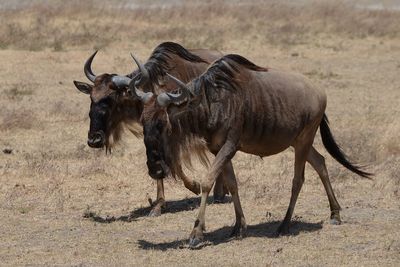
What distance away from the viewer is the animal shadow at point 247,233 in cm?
Answer: 746

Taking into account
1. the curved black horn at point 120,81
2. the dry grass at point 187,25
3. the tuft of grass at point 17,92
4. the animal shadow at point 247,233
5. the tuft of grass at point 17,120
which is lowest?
the dry grass at point 187,25

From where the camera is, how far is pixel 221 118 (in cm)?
750

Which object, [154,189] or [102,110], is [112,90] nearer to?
[102,110]

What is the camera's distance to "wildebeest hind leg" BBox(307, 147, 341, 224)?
8281 millimetres

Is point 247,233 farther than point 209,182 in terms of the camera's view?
Yes

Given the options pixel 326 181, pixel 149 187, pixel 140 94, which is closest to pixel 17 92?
pixel 149 187

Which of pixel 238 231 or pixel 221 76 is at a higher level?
pixel 221 76

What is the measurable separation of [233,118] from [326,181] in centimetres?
145

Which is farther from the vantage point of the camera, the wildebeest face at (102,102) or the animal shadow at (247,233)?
the wildebeest face at (102,102)

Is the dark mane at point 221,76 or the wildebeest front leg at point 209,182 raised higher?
the dark mane at point 221,76

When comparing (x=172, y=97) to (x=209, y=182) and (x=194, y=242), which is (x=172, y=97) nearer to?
(x=209, y=182)

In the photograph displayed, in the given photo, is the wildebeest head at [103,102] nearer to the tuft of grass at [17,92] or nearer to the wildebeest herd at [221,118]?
the wildebeest herd at [221,118]

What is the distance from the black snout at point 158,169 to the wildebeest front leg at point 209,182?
35 cm

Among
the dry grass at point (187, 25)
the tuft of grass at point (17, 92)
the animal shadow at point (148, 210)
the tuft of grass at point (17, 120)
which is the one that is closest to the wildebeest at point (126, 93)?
the animal shadow at point (148, 210)
